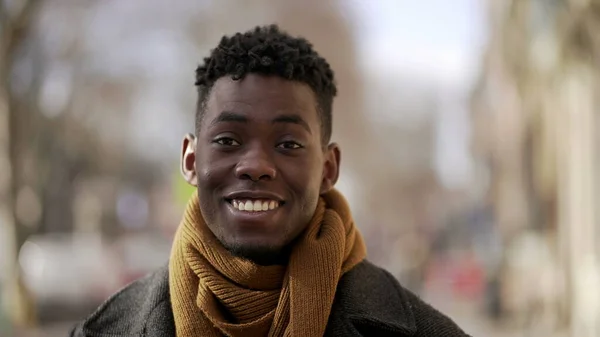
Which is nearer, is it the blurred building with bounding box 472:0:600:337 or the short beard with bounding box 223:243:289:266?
the short beard with bounding box 223:243:289:266

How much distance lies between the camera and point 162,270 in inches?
114

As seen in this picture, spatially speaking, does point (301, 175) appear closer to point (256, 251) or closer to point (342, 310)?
point (256, 251)

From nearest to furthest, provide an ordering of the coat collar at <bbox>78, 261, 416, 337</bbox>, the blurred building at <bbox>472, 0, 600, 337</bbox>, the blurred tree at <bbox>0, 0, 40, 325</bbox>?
the coat collar at <bbox>78, 261, 416, 337</bbox> < the blurred tree at <bbox>0, 0, 40, 325</bbox> < the blurred building at <bbox>472, 0, 600, 337</bbox>

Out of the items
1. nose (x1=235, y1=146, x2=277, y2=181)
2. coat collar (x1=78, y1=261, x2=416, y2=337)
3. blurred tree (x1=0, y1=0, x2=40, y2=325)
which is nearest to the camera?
nose (x1=235, y1=146, x2=277, y2=181)

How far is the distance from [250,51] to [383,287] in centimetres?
92

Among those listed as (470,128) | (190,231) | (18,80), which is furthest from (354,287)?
(470,128)

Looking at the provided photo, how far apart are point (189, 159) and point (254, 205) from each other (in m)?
0.36

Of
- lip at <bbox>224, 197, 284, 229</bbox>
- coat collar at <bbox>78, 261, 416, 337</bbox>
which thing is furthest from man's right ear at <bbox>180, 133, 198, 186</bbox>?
coat collar at <bbox>78, 261, 416, 337</bbox>

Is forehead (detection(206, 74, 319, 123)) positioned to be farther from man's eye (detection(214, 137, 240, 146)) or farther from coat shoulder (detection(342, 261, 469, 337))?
coat shoulder (detection(342, 261, 469, 337))

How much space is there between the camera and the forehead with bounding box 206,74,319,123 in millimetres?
2498

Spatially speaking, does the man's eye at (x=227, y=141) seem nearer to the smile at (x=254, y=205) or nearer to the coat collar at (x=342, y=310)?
the smile at (x=254, y=205)

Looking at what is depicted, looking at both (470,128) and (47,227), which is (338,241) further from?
(470,128)

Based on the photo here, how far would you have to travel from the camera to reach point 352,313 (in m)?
2.61

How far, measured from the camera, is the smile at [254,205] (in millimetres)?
2502
